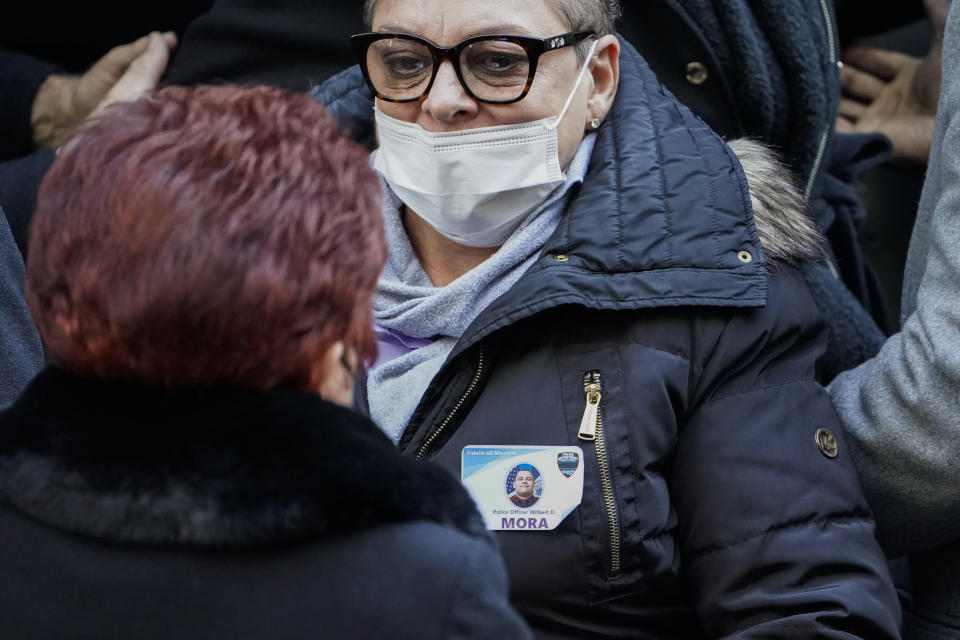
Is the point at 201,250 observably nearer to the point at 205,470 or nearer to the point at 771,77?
the point at 205,470

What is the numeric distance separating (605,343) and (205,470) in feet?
2.91

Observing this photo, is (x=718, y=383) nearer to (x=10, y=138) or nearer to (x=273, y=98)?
(x=273, y=98)

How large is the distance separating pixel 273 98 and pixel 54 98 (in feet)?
6.62

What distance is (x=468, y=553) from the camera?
1.16 metres

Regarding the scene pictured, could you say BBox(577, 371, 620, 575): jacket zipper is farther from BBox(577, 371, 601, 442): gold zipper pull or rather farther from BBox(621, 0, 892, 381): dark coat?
BBox(621, 0, 892, 381): dark coat

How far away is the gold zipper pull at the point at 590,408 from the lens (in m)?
1.83

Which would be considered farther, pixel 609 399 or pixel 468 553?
pixel 609 399

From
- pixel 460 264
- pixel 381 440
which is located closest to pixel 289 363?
pixel 381 440

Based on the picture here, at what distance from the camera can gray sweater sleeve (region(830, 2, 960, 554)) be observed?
185 cm

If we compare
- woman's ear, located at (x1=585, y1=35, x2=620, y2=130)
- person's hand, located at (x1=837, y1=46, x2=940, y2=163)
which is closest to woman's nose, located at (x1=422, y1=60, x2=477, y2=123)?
woman's ear, located at (x1=585, y1=35, x2=620, y2=130)

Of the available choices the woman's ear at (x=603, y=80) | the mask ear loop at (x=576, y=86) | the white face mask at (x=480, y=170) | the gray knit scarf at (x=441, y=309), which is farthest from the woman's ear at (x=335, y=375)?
the woman's ear at (x=603, y=80)

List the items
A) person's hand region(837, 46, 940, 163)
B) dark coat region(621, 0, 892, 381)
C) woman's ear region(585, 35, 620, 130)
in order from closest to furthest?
woman's ear region(585, 35, 620, 130)
dark coat region(621, 0, 892, 381)
person's hand region(837, 46, 940, 163)

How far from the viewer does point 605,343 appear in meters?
1.89

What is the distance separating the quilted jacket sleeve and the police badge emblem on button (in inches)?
7.4
